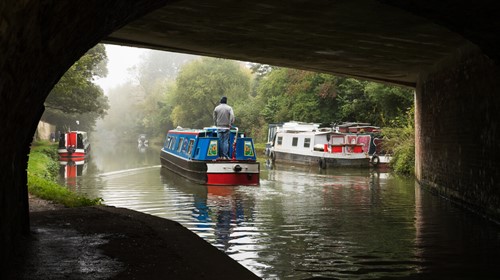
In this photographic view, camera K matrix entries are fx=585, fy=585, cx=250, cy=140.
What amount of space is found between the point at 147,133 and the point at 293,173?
56519 mm

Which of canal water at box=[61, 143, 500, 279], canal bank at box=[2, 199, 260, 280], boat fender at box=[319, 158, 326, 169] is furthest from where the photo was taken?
→ boat fender at box=[319, 158, 326, 169]

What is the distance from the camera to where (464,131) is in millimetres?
11203

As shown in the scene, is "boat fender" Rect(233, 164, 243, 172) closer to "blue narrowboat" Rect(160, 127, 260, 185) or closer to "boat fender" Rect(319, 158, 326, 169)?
"blue narrowboat" Rect(160, 127, 260, 185)

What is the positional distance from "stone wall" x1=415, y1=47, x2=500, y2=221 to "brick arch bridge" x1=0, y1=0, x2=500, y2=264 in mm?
26

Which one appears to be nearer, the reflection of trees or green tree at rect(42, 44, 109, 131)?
the reflection of trees

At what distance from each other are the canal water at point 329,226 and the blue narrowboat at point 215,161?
482 millimetres

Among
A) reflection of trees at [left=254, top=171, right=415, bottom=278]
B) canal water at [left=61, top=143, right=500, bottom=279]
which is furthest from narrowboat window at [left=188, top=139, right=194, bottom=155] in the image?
reflection of trees at [left=254, top=171, right=415, bottom=278]

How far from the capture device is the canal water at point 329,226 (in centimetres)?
643

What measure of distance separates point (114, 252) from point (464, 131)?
8016mm

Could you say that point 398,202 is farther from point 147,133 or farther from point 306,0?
point 147,133

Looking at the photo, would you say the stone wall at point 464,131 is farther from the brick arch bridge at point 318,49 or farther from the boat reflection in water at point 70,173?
the boat reflection in water at point 70,173

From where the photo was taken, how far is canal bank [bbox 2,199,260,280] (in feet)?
15.0

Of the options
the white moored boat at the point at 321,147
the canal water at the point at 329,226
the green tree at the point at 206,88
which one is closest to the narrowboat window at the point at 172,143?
the canal water at the point at 329,226

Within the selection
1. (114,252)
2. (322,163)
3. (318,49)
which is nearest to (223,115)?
(318,49)
